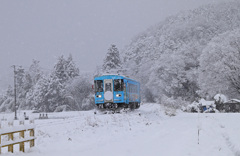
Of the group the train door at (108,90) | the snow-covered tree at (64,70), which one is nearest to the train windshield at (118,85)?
the train door at (108,90)

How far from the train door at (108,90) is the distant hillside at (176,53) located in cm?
2146

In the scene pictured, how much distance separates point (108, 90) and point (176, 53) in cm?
3507

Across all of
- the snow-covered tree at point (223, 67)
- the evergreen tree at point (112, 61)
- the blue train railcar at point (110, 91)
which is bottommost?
the blue train railcar at point (110, 91)

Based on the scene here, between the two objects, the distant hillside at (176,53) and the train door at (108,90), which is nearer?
the train door at (108,90)

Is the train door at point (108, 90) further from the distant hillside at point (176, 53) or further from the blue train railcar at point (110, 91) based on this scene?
the distant hillside at point (176, 53)

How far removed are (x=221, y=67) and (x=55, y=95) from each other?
30305 millimetres

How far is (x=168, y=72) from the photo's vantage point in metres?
50.6

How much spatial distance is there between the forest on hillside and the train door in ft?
22.3

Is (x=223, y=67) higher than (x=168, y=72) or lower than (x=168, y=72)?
lower

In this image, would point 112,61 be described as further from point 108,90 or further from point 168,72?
point 108,90

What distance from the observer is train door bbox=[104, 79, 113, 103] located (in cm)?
2130

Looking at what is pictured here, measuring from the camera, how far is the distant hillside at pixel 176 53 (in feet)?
164

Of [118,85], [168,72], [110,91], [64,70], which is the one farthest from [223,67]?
[64,70]

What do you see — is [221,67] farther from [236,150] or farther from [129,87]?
[236,150]
